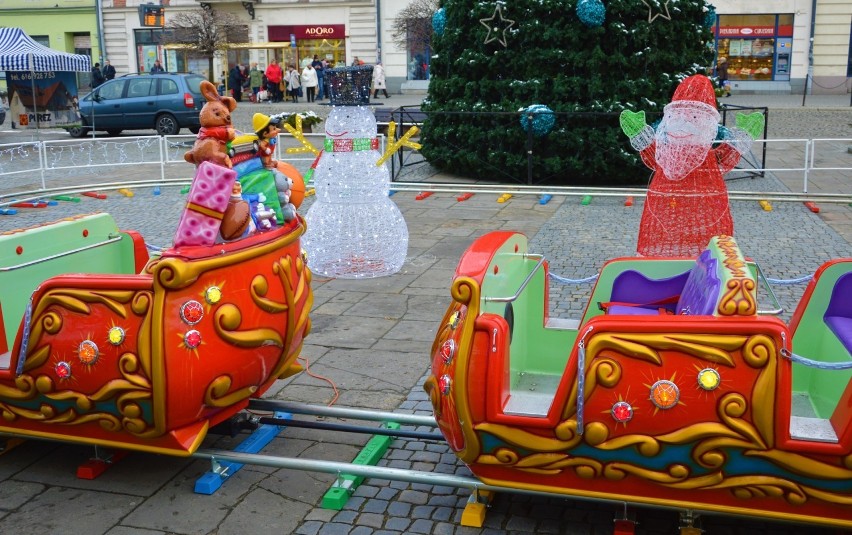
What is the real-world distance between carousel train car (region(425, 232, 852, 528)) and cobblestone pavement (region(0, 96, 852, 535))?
13.8 inches

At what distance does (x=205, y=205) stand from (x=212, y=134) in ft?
1.24

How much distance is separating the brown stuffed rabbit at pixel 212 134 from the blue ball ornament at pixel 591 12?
929 cm

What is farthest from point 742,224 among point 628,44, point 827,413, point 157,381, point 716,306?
point 157,381

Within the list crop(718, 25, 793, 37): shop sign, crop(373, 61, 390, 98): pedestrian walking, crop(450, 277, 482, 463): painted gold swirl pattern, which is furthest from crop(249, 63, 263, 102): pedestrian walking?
crop(450, 277, 482, 463): painted gold swirl pattern

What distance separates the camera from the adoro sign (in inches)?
1467

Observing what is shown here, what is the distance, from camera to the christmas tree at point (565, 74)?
12922 millimetres

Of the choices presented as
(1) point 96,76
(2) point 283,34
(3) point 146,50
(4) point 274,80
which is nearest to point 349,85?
(4) point 274,80

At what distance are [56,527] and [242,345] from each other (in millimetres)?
1138

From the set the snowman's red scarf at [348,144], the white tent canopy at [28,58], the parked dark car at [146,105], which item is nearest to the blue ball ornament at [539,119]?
the snowman's red scarf at [348,144]

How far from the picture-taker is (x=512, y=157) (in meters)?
13.6

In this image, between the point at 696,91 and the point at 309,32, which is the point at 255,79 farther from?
the point at 696,91

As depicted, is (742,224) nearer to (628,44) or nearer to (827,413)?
(628,44)

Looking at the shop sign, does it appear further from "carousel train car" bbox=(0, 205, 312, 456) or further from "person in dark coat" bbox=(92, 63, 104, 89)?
"carousel train car" bbox=(0, 205, 312, 456)

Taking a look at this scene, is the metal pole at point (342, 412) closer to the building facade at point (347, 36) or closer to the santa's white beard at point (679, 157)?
the santa's white beard at point (679, 157)
